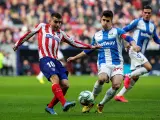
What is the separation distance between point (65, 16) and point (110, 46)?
23024 mm

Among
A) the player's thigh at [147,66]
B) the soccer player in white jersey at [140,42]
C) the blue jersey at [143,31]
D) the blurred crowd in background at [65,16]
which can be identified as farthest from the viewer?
the blurred crowd in background at [65,16]

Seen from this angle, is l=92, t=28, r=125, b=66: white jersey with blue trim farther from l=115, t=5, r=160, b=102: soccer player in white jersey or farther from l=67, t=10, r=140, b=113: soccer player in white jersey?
l=115, t=5, r=160, b=102: soccer player in white jersey

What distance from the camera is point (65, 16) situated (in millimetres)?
36062

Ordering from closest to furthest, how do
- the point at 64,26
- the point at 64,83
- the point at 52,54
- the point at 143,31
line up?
the point at 64,83
the point at 52,54
the point at 143,31
the point at 64,26

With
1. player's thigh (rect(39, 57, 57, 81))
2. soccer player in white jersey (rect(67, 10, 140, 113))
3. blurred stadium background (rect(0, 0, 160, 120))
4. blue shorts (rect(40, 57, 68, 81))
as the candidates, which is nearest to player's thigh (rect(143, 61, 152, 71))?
soccer player in white jersey (rect(67, 10, 140, 113))

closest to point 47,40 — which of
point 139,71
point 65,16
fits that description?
point 139,71

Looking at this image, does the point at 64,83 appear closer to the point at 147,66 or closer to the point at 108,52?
the point at 108,52

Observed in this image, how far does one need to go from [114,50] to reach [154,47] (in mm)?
20792

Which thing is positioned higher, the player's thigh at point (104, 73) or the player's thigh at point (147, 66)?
the player's thigh at point (104, 73)

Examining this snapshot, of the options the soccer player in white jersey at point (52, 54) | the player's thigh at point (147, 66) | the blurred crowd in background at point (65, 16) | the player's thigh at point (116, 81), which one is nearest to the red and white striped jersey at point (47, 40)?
the soccer player in white jersey at point (52, 54)

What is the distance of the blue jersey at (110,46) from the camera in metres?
13.1

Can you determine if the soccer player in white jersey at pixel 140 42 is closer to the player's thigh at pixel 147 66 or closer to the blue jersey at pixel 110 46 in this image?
the player's thigh at pixel 147 66

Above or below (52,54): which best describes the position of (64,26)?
below

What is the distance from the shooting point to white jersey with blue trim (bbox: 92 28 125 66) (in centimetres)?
1315
